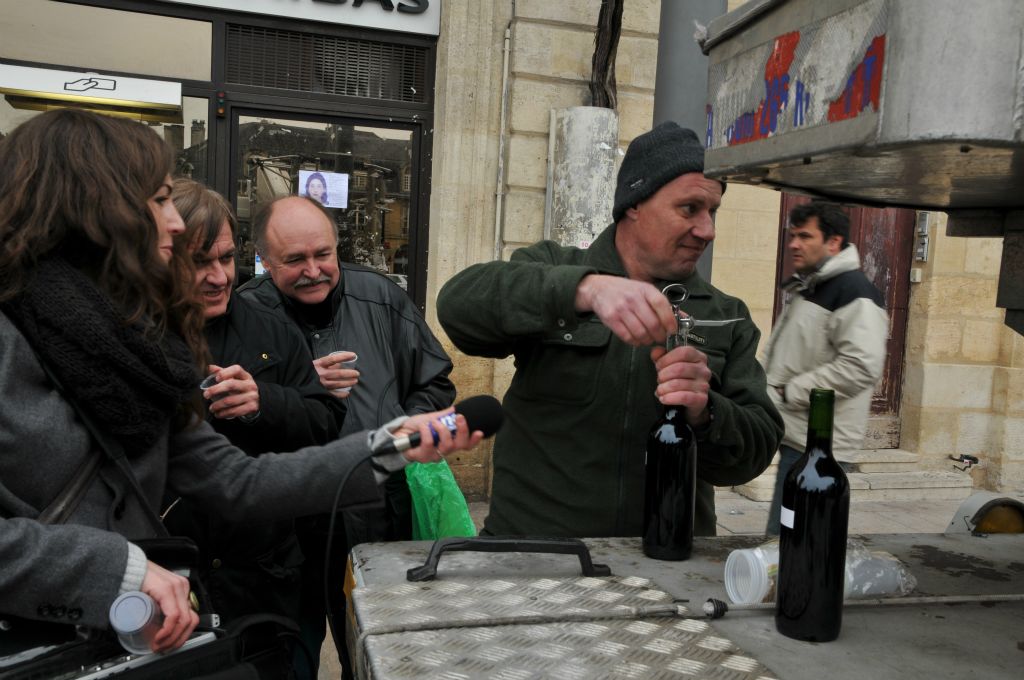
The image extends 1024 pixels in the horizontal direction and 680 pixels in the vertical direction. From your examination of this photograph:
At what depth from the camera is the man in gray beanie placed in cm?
210

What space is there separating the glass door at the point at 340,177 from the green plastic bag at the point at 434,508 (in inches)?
129

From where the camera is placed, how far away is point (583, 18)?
6191 mm

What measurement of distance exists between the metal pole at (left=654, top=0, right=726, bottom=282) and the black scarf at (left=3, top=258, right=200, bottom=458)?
2.25m

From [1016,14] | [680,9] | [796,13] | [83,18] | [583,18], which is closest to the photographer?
[1016,14]

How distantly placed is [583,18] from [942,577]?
17.1 ft

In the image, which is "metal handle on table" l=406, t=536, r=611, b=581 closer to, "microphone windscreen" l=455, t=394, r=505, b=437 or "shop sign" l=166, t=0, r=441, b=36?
"microphone windscreen" l=455, t=394, r=505, b=437

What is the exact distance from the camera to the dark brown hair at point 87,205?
1616 millimetres

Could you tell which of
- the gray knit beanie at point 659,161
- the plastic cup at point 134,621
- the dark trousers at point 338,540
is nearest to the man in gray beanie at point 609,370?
the gray knit beanie at point 659,161

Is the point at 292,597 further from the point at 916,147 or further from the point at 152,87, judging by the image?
the point at 152,87

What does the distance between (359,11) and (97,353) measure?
4.98 m

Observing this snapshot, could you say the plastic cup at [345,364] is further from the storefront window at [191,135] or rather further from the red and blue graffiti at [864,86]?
the storefront window at [191,135]

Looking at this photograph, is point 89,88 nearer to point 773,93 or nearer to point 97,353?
point 97,353

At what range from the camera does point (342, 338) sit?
3.19 m

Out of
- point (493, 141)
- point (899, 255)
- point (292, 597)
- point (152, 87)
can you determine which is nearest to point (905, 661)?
point (292, 597)
